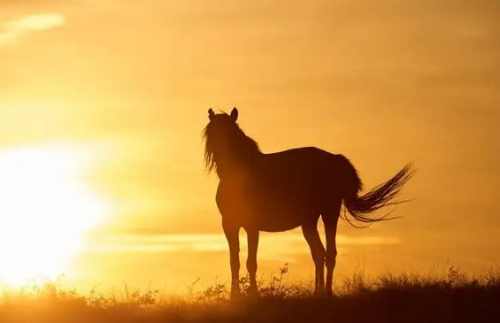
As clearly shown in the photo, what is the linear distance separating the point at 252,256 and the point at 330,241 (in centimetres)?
169

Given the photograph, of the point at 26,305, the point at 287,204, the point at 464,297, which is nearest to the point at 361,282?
the point at 464,297

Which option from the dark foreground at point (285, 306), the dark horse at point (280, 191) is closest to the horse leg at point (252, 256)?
the dark horse at point (280, 191)

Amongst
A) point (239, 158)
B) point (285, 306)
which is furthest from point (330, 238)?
point (285, 306)

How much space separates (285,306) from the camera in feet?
43.5

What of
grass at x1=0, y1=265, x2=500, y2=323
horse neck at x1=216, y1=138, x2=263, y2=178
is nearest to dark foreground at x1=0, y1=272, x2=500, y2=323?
grass at x1=0, y1=265, x2=500, y2=323

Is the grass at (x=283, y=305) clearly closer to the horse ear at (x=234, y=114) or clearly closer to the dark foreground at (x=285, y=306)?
the dark foreground at (x=285, y=306)

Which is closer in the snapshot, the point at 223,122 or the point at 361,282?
the point at 361,282

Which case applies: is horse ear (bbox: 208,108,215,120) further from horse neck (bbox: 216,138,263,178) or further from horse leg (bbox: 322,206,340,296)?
horse leg (bbox: 322,206,340,296)

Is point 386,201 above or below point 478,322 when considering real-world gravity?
above

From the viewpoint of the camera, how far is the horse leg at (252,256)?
1581 centimetres

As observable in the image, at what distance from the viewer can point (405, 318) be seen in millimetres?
13000

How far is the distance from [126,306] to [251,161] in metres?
4.13

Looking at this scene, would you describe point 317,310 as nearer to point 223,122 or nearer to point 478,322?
point 478,322

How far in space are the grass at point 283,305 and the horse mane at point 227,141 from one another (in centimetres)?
280
